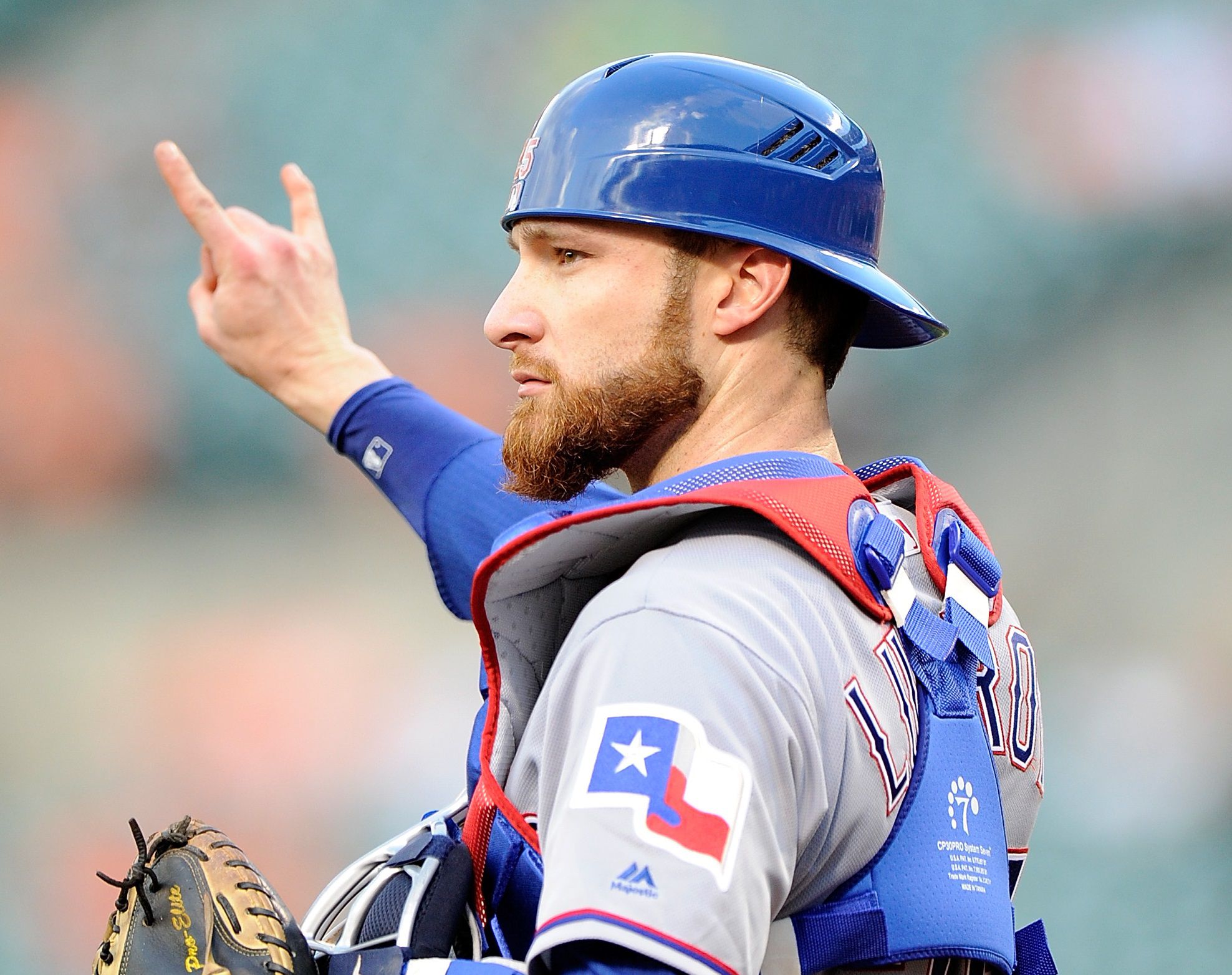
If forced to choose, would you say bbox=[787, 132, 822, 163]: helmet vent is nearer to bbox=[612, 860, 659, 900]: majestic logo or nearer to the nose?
the nose

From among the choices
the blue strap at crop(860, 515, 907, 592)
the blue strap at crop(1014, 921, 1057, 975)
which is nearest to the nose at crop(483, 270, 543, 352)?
the blue strap at crop(860, 515, 907, 592)

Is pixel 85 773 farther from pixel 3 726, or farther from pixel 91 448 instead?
pixel 91 448

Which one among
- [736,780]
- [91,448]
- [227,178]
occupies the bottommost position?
[736,780]

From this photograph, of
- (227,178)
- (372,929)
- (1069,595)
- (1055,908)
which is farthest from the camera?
(227,178)

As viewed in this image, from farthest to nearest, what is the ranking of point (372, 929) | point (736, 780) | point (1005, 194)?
point (1005, 194), point (372, 929), point (736, 780)

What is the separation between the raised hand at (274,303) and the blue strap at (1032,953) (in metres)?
1.28

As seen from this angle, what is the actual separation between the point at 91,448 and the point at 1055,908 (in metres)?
3.20

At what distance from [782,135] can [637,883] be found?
886 millimetres

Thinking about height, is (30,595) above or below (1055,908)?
above

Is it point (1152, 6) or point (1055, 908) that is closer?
point (1055, 908)

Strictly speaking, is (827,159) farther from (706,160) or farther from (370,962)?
(370,962)

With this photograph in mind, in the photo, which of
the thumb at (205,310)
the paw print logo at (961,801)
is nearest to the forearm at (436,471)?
the thumb at (205,310)

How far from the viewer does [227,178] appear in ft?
14.7

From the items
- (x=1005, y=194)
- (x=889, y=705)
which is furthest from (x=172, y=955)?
(x=1005, y=194)
